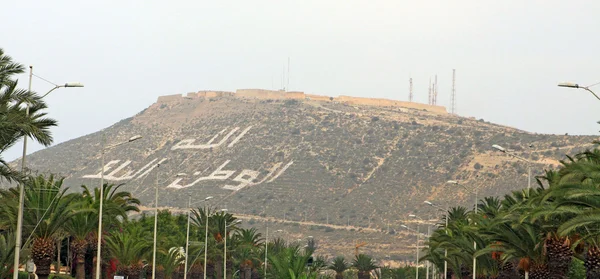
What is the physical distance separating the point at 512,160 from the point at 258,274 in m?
67.8

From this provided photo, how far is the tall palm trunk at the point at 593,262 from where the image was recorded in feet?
126

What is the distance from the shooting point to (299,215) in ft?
540

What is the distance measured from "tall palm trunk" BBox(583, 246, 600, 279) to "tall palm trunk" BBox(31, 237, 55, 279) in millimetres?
23291

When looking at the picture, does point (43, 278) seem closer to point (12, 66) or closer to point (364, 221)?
point (12, 66)

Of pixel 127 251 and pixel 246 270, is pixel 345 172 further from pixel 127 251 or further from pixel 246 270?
pixel 127 251

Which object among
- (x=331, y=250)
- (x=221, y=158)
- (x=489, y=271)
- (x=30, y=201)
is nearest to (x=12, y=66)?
(x=30, y=201)

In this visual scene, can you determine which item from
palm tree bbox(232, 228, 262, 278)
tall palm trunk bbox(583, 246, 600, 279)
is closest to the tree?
tall palm trunk bbox(583, 246, 600, 279)

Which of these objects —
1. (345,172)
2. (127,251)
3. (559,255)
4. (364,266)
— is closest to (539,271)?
(559,255)

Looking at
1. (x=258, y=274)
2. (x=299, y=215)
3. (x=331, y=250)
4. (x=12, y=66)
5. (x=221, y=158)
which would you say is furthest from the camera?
(x=221, y=158)

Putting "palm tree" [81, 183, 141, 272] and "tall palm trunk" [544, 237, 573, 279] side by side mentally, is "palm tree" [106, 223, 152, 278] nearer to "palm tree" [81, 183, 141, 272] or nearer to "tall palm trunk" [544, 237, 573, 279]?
"palm tree" [81, 183, 141, 272]

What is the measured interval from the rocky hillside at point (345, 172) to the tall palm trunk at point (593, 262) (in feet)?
358

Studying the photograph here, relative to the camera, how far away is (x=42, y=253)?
48906mm

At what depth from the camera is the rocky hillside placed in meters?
158

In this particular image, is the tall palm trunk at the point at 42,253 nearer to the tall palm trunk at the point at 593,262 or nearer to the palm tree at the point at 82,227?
the palm tree at the point at 82,227
